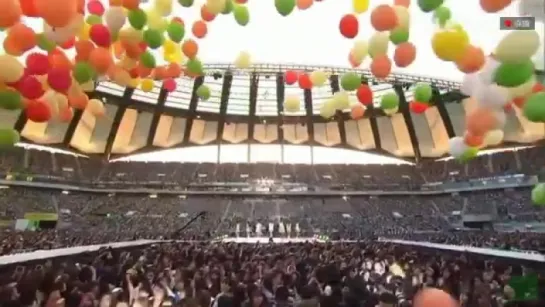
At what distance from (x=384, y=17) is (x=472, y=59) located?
140 centimetres

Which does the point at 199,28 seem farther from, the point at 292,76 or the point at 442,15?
the point at 292,76

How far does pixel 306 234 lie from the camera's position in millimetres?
36875

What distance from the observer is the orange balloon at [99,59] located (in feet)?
26.8

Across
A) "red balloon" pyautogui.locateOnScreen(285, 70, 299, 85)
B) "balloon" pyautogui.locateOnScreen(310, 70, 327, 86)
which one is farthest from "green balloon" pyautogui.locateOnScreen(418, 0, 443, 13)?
"red balloon" pyautogui.locateOnScreen(285, 70, 299, 85)

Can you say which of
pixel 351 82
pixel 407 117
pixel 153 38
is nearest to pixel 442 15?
pixel 351 82

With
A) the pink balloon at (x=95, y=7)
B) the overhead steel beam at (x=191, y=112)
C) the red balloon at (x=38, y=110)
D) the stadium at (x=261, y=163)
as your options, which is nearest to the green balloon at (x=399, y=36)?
the stadium at (x=261, y=163)

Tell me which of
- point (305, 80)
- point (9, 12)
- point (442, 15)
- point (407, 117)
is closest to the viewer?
point (9, 12)

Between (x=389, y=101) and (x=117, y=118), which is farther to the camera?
(x=117, y=118)

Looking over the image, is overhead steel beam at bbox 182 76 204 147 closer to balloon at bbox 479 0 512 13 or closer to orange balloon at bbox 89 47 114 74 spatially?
orange balloon at bbox 89 47 114 74

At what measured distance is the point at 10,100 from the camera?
7.65 m

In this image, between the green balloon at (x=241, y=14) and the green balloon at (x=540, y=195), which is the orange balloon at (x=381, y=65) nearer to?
the green balloon at (x=241, y=14)

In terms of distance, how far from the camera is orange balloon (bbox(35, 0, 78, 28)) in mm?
6441

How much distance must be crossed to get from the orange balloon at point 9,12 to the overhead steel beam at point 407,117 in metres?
30.2

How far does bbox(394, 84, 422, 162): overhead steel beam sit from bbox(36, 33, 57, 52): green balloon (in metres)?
29.1
